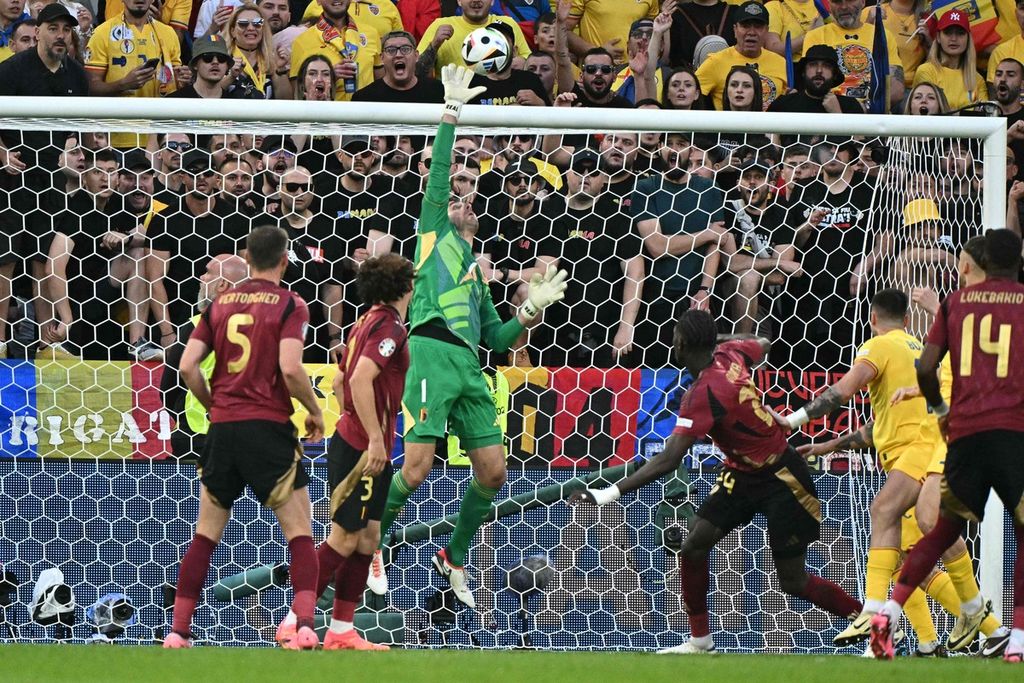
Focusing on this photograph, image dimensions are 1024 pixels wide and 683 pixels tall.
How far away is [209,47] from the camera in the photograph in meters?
10.7

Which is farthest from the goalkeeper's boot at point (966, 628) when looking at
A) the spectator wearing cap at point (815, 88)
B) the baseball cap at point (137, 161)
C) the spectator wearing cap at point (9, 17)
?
the spectator wearing cap at point (9, 17)

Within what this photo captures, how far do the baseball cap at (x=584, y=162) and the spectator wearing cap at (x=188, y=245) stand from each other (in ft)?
7.17

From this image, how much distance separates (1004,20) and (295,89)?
21.6 feet

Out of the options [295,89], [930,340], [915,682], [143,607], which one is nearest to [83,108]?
[143,607]

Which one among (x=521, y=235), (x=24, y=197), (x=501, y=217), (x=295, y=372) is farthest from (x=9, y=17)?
(x=295, y=372)

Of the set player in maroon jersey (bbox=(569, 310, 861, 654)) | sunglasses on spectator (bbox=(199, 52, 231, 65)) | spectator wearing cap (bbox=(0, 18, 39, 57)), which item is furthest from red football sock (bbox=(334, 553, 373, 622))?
spectator wearing cap (bbox=(0, 18, 39, 57))

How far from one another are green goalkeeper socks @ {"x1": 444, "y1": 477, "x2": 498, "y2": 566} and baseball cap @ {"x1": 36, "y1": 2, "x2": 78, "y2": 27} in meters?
4.83

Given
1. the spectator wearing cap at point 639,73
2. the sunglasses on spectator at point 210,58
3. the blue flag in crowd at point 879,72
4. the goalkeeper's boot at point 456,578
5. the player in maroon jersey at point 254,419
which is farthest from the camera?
the spectator wearing cap at point 639,73

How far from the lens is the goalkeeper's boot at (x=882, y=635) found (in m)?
6.77

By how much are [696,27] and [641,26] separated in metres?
0.52

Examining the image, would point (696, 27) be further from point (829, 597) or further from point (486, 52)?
point (829, 597)

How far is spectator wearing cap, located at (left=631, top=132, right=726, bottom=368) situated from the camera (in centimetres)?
926

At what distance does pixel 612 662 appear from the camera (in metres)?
6.36

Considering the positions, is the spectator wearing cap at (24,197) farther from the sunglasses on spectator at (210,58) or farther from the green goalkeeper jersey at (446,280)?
the green goalkeeper jersey at (446,280)
